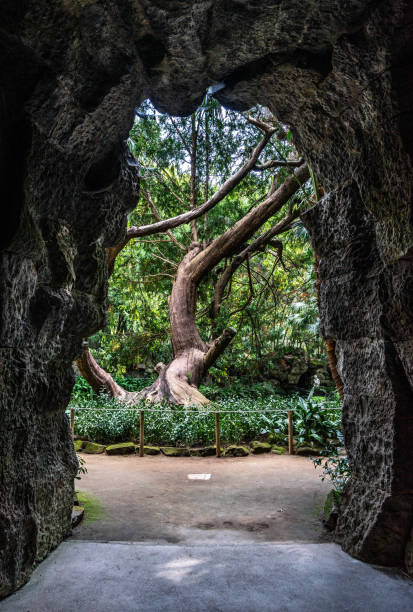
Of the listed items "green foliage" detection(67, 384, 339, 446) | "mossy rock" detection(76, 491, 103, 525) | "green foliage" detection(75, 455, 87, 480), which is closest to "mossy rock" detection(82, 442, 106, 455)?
"green foliage" detection(67, 384, 339, 446)

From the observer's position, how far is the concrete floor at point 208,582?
2400mm

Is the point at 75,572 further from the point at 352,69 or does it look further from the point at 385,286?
the point at 352,69

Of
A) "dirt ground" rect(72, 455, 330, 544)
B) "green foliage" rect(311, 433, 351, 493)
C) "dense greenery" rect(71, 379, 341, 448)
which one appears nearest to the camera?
"dirt ground" rect(72, 455, 330, 544)

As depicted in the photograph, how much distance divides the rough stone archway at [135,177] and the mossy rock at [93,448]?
13.8 ft

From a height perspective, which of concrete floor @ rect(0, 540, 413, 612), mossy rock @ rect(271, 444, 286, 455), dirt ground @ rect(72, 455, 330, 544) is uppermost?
concrete floor @ rect(0, 540, 413, 612)

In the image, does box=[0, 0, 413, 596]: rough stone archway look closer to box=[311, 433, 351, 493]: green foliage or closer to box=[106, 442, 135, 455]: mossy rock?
box=[311, 433, 351, 493]: green foliage

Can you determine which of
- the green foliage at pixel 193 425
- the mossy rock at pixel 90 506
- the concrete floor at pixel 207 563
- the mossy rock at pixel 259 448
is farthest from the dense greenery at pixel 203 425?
the mossy rock at pixel 90 506

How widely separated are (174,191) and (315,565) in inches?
329

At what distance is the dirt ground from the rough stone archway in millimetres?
696

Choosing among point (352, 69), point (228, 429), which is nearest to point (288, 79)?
point (352, 69)

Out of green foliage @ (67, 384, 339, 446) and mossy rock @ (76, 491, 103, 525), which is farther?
green foliage @ (67, 384, 339, 446)

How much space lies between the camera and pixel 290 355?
14211 millimetres

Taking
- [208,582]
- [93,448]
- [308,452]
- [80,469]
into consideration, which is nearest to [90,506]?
[80,469]

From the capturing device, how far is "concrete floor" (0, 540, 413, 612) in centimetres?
240
